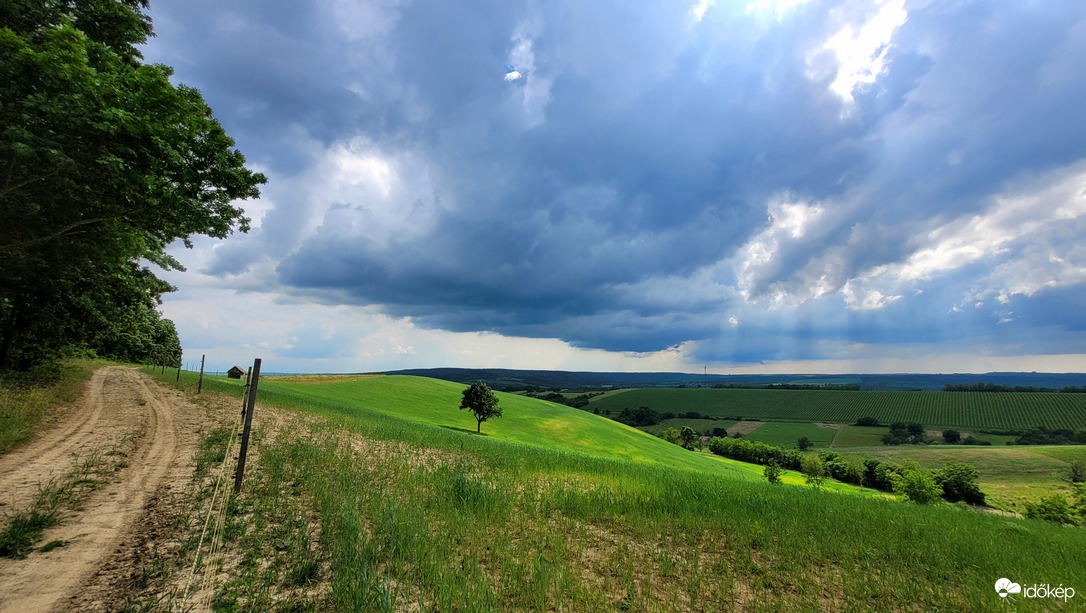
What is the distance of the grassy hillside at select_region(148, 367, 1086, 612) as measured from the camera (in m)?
5.32

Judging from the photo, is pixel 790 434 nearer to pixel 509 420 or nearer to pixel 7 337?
pixel 509 420

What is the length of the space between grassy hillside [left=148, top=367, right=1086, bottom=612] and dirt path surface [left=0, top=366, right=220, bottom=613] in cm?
134

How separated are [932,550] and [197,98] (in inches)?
853

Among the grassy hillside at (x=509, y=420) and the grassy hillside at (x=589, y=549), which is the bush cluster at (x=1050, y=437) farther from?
the grassy hillside at (x=589, y=549)

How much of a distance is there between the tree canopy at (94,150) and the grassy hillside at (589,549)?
8539 millimetres

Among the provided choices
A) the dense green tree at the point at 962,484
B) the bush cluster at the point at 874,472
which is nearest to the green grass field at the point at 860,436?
the bush cluster at the point at 874,472

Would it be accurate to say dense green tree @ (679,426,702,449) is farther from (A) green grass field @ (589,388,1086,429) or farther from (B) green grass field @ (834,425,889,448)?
(A) green grass field @ (589,388,1086,429)

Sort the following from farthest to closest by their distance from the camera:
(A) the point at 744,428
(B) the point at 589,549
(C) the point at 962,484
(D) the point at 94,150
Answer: (A) the point at 744,428 → (C) the point at 962,484 → (D) the point at 94,150 → (B) the point at 589,549

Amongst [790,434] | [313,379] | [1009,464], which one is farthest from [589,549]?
[790,434]

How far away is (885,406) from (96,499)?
195555mm

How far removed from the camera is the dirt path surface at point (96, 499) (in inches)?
Answer: 190

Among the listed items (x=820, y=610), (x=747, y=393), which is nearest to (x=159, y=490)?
(x=820, y=610)

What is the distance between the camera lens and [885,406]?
144125mm

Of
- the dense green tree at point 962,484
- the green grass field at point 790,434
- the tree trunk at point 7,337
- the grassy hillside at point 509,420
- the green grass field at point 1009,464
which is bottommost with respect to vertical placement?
the green grass field at point 790,434
